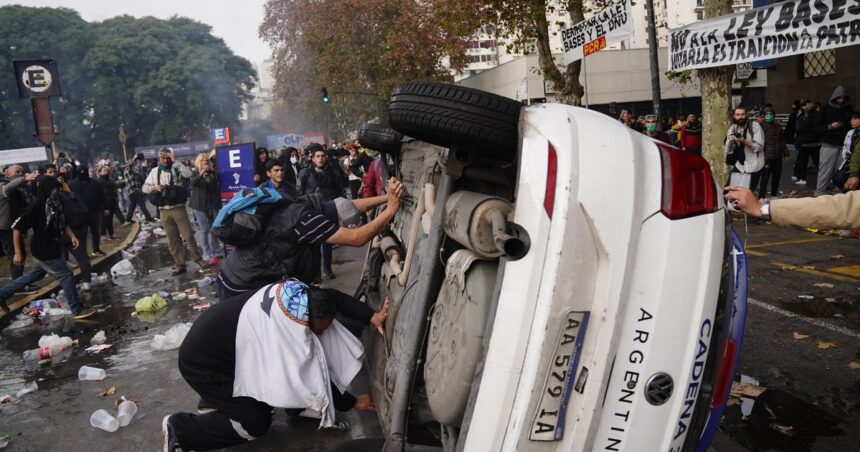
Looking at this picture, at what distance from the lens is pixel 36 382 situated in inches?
222

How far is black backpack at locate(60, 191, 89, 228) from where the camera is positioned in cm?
846

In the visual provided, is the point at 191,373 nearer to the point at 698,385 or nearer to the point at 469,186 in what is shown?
the point at 469,186

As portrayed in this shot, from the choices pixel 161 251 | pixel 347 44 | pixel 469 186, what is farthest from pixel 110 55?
pixel 469 186

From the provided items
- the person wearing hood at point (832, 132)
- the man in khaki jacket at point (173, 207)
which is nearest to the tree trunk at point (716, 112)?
the person wearing hood at point (832, 132)

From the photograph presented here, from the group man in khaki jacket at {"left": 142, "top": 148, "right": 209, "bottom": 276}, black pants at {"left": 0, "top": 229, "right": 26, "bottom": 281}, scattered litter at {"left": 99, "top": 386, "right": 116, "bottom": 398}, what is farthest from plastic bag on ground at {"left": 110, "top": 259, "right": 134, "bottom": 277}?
scattered litter at {"left": 99, "top": 386, "right": 116, "bottom": 398}

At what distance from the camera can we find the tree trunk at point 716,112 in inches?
409

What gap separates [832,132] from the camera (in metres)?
11.2

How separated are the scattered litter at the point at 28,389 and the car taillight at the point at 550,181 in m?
5.27

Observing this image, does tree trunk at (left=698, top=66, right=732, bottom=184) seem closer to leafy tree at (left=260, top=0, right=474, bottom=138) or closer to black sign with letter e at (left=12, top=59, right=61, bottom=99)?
black sign with letter e at (left=12, top=59, right=61, bottom=99)

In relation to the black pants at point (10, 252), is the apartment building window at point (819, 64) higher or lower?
higher

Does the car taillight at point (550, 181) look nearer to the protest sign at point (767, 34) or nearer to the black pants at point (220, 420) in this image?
the black pants at point (220, 420)

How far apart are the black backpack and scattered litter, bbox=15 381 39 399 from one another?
3.41 m

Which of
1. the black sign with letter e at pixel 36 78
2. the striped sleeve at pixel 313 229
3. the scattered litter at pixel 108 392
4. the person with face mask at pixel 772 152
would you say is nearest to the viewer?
the striped sleeve at pixel 313 229

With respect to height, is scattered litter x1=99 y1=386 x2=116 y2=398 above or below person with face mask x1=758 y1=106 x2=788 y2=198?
below
